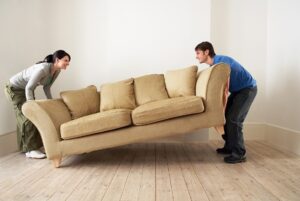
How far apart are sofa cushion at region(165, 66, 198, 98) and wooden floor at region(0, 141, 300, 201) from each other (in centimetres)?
66

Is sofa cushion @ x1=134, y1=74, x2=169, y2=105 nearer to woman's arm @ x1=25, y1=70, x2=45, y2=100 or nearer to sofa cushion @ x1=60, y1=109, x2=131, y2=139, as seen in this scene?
sofa cushion @ x1=60, y1=109, x2=131, y2=139

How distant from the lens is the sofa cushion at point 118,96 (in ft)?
10.6

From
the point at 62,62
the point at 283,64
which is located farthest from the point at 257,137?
the point at 62,62

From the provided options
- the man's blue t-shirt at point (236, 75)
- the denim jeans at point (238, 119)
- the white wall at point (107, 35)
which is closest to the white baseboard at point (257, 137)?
the white wall at point (107, 35)

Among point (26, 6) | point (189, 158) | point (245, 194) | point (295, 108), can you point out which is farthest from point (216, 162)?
point (26, 6)

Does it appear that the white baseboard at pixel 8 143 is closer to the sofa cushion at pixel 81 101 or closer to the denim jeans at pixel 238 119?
the sofa cushion at pixel 81 101

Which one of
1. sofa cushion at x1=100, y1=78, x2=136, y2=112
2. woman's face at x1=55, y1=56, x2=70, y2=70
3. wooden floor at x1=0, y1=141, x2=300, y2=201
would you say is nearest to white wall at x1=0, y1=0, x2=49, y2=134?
wooden floor at x1=0, y1=141, x2=300, y2=201

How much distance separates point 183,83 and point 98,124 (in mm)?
1045

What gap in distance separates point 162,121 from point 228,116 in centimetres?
67

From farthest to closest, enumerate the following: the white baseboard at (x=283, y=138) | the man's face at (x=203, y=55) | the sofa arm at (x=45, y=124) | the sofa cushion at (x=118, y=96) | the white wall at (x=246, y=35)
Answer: the white wall at (x=246, y=35) → the sofa cushion at (x=118, y=96) → the white baseboard at (x=283, y=138) → the man's face at (x=203, y=55) → the sofa arm at (x=45, y=124)

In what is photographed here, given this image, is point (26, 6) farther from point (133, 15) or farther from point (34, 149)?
point (34, 149)

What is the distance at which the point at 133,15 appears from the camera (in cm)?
380

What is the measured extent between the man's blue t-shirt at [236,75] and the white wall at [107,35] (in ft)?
3.40

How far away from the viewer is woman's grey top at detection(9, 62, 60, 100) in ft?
9.47
